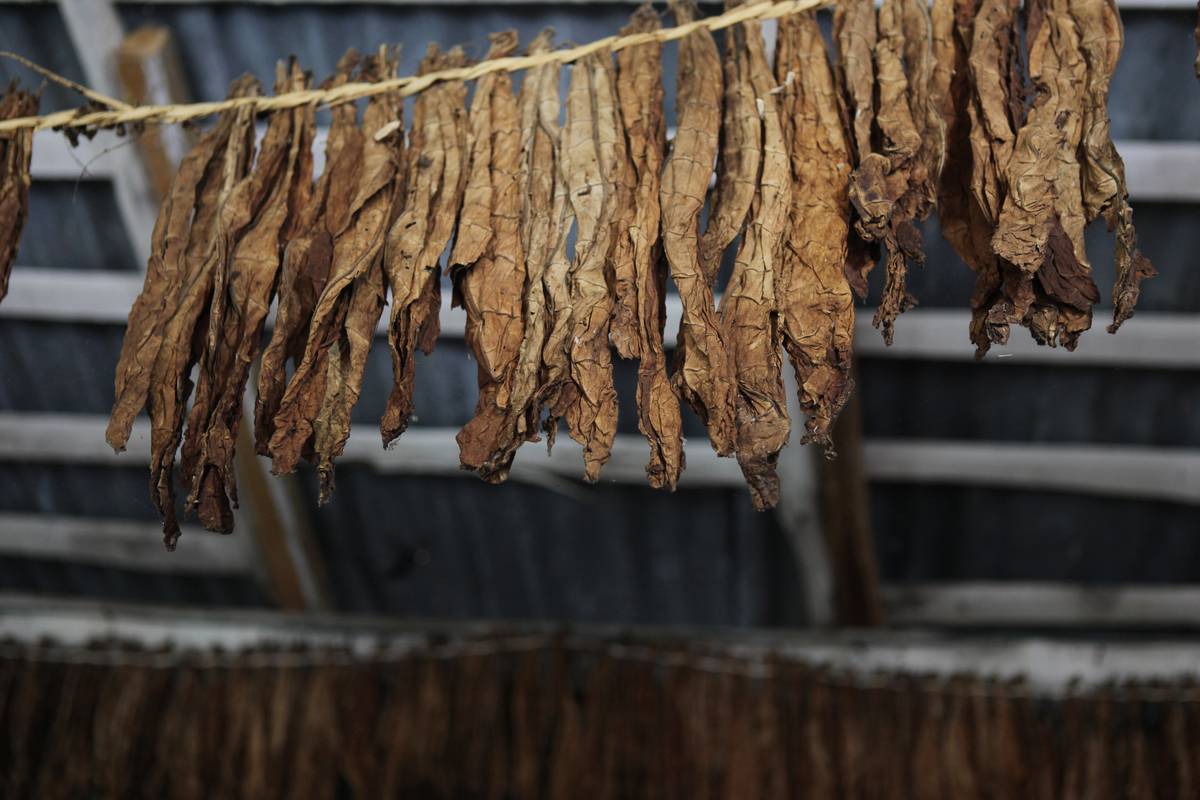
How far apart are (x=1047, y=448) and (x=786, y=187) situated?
2412mm

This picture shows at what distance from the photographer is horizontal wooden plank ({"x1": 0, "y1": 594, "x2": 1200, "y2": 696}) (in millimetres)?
3707

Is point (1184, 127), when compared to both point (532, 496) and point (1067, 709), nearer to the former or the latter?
point (1067, 709)

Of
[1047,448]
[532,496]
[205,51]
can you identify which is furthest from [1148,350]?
[205,51]

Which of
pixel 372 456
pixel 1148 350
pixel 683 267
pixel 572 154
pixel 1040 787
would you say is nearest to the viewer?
pixel 683 267

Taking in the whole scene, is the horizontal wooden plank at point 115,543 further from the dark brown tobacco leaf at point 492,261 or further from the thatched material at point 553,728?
the dark brown tobacco leaf at point 492,261

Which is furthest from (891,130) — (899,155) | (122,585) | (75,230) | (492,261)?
(122,585)

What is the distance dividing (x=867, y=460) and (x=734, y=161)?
7.42 ft

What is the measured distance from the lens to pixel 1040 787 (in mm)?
3494

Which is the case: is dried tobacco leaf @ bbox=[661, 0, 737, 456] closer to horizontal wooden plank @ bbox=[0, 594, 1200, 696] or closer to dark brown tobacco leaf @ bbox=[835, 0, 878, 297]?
dark brown tobacco leaf @ bbox=[835, 0, 878, 297]

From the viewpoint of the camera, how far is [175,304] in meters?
1.60

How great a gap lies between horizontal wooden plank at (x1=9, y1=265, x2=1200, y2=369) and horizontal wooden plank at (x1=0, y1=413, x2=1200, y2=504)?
0.40m

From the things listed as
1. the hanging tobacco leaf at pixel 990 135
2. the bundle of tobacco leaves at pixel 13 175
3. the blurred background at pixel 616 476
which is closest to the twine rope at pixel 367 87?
the bundle of tobacco leaves at pixel 13 175

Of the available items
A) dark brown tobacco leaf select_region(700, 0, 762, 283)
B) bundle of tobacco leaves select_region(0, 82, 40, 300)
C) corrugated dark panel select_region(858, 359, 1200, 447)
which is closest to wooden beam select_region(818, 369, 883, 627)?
corrugated dark panel select_region(858, 359, 1200, 447)

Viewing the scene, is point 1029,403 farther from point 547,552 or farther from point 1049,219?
point 1049,219
